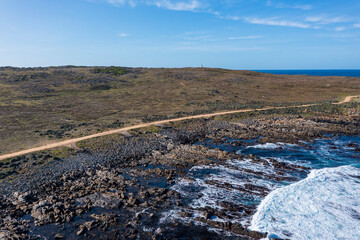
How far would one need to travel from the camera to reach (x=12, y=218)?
821 inches

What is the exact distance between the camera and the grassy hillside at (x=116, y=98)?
153ft

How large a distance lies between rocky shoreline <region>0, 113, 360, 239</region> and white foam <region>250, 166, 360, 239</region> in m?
1.44

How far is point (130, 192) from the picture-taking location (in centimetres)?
2534

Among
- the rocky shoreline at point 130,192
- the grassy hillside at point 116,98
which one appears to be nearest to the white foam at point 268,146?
the rocky shoreline at point 130,192

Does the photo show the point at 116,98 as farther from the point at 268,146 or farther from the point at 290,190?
the point at 290,190

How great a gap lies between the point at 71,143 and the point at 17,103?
125ft

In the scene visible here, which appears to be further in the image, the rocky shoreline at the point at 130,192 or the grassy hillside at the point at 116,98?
the grassy hillside at the point at 116,98

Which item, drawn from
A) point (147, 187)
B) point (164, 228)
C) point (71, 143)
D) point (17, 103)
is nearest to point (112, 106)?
point (17, 103)

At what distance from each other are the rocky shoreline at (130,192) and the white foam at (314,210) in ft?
4.73

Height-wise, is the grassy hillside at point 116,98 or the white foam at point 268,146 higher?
the grassy hillside at point 116,98

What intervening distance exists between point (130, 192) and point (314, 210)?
714 inches

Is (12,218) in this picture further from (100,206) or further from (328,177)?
(328,177)

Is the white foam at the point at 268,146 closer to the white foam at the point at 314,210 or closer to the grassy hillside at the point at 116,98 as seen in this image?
the white foam at the point at 314,210

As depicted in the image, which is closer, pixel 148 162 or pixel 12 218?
pixel 12 218
